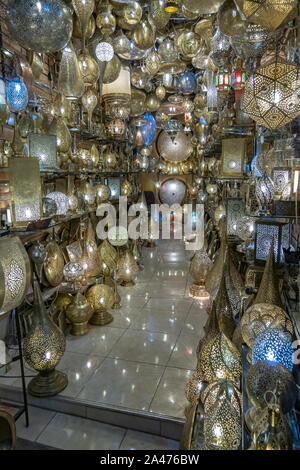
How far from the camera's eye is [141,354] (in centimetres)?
279

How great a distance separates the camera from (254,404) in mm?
1050

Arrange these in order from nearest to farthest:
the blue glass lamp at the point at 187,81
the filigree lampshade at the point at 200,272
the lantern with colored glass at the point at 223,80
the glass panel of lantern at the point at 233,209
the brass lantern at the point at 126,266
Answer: the lantern with colored glass at the point at 223,80 → the glass panel of lantern at the point at 233,209 → the filigree lampshade at the point at 200,272 → the blue glass lamp at the point at 187,81 → the brass lantern at the point at 126,266

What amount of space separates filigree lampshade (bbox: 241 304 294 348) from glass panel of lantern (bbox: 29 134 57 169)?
1786mm

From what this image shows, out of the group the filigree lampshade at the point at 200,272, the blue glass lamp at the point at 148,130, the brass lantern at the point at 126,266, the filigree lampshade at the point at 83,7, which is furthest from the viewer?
the blue glass lamp at the point at 148,130

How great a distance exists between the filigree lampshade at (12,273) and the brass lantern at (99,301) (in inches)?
78.9

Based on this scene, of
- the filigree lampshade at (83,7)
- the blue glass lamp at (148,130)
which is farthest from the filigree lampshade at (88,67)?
the blue glass lamp at (148,130)

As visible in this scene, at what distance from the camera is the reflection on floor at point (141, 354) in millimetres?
2242

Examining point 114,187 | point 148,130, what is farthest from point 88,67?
point 148,130

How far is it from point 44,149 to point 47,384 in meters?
1.67

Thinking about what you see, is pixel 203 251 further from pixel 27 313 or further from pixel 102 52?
pixel 102 52

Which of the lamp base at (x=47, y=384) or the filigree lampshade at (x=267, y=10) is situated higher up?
the filigree lampshade at (x=267, y=10)

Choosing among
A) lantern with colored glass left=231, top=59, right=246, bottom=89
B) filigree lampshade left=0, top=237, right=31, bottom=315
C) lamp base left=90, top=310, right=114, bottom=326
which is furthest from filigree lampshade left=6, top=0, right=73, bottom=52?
lamp base left=90, top=310, right=114, bottom=326

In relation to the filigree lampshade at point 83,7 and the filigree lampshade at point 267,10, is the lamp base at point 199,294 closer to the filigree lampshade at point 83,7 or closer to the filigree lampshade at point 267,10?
the filigree lampshade at point 83,7
